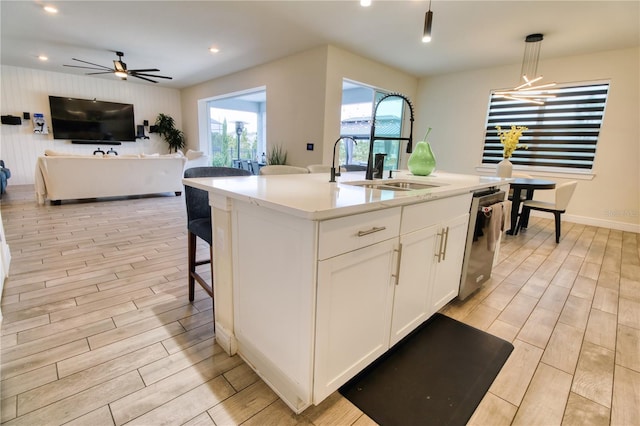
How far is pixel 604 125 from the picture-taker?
14.3 feet

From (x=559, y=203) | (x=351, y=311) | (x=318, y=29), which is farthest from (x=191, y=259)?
(x=559, y=203)

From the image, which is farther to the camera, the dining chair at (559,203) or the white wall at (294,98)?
the white wall at (294,98)

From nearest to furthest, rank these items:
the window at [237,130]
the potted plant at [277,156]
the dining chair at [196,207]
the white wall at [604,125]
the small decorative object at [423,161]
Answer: the dining chair at [196,207] → the small decorative object at [423,161] → the white wall at [604,125] → the potted plant at [277,156] → the window at [237,130]

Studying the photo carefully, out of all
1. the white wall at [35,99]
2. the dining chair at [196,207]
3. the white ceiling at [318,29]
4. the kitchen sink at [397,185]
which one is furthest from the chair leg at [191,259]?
the white wall at [35,99]

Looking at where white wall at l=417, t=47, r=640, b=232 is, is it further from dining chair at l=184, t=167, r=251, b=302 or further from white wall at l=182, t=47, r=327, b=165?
dining chair at l=184, t=167, r=251, b=302

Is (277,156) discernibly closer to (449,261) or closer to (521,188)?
(521,188)


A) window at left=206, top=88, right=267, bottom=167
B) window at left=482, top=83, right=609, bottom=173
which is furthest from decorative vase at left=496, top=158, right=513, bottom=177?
window at left=206, top=88, right=267, bottom=167

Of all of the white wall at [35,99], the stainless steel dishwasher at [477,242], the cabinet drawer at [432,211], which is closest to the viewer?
the cabinet drawer at [432,211]

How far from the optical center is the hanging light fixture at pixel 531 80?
11.8ft

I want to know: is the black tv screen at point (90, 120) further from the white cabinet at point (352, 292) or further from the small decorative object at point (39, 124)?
the white cabinet at point (352, 292)

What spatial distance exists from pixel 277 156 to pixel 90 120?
5.50 meters

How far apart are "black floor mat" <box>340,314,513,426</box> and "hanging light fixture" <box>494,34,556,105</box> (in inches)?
129

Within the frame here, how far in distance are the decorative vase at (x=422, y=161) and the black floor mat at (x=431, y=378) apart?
48.8 inches

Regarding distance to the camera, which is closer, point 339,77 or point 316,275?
point 316,275
